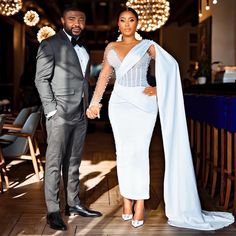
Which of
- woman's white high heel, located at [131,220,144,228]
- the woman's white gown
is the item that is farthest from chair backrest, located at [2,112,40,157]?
woman's white high heel, located at [131,220,144,228]

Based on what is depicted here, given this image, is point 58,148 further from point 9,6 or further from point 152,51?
point 9,6

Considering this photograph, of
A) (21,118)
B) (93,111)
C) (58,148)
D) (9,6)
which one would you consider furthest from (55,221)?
(9,6)

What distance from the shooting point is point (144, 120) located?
11.4ft

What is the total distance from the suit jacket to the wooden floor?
861 mm

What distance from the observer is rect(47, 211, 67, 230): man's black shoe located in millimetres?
3428

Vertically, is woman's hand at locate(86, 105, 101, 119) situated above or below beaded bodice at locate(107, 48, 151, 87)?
below

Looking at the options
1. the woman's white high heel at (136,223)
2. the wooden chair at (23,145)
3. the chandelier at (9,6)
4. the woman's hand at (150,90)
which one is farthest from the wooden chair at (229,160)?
the chandelier at (9,6)

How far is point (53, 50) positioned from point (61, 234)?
133 cm

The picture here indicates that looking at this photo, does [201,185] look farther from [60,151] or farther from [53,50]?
[53,50]

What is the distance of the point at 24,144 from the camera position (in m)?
5.32

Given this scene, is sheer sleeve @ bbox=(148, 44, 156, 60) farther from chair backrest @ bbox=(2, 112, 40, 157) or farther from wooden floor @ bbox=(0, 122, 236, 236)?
chair backrest @ bbox=(2, 112, 40, 157)

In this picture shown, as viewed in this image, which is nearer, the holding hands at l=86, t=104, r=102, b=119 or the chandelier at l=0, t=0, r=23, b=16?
the holding hands at l=86, t=104, r=102, b=119

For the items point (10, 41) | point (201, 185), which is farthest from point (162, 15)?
point (10, 41)

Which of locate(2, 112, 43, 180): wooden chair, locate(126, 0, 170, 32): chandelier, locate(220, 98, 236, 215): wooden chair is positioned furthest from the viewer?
locate(126, 0, 170, 32): chandelier
